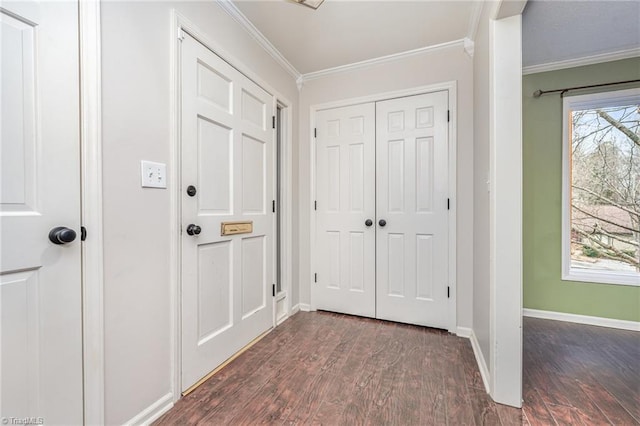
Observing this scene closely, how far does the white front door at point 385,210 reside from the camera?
7.66 feet

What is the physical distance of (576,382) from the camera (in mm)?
1613

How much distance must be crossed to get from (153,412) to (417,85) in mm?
2936

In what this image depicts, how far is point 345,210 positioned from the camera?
105 inches

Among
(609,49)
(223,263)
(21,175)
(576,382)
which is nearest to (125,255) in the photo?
(21,175)

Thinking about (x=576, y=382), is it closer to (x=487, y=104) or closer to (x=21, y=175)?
(x=487, y=104)

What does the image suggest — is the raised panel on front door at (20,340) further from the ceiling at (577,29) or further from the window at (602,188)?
the window at (602,188)

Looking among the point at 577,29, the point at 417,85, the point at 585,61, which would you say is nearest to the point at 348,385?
the point at 417,85

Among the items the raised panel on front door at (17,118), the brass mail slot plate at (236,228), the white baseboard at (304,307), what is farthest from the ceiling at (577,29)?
the white baseboard at (304,307)

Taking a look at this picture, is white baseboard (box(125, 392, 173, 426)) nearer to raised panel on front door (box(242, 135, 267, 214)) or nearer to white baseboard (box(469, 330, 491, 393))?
raised panel on front door (box(242, 135, 267, 214))

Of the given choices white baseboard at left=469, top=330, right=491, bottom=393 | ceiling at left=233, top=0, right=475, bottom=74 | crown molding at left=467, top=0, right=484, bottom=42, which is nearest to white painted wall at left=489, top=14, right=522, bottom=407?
white baseboard at left=469, top=330, right=491, bottom=393

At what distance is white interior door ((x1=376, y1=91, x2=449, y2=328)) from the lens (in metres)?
2.32

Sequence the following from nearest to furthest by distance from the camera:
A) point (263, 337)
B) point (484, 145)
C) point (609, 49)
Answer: point (484, 145) → point (263, 337) → point (609, 49)

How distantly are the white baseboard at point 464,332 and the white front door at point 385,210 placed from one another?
94mm

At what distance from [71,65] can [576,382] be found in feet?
10.0
